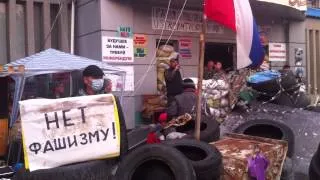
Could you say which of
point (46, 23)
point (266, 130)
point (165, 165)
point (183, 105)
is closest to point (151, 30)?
Answer: point (46, 23)

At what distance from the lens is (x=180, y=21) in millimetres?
13797

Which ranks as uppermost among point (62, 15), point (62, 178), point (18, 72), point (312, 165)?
point (62, 15)

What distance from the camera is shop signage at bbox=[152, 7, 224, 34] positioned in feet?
43.4

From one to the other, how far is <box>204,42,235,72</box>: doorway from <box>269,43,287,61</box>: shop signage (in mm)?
1800

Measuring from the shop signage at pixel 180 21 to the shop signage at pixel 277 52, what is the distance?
2946 mm

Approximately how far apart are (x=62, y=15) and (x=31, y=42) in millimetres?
1142

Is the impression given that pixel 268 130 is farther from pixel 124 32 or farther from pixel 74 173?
pixel 124 32

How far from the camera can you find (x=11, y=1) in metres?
11.5

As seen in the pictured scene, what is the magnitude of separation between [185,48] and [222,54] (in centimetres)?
204

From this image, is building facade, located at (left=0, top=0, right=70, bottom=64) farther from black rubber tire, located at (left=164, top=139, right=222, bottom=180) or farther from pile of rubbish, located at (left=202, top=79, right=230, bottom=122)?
black rubber tire, located at (left=164, top=139, right=222, bottom=180)

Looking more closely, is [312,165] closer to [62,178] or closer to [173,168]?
[173,168]

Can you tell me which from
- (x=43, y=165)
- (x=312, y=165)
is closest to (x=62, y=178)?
(x=43, y=165)

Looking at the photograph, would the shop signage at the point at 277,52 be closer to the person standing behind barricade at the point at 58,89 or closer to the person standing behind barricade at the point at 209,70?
the person standing behind barricade at the point at 209,70

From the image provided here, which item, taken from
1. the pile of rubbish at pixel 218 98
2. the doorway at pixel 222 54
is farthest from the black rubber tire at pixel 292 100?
the doorway at pixel 222 54
